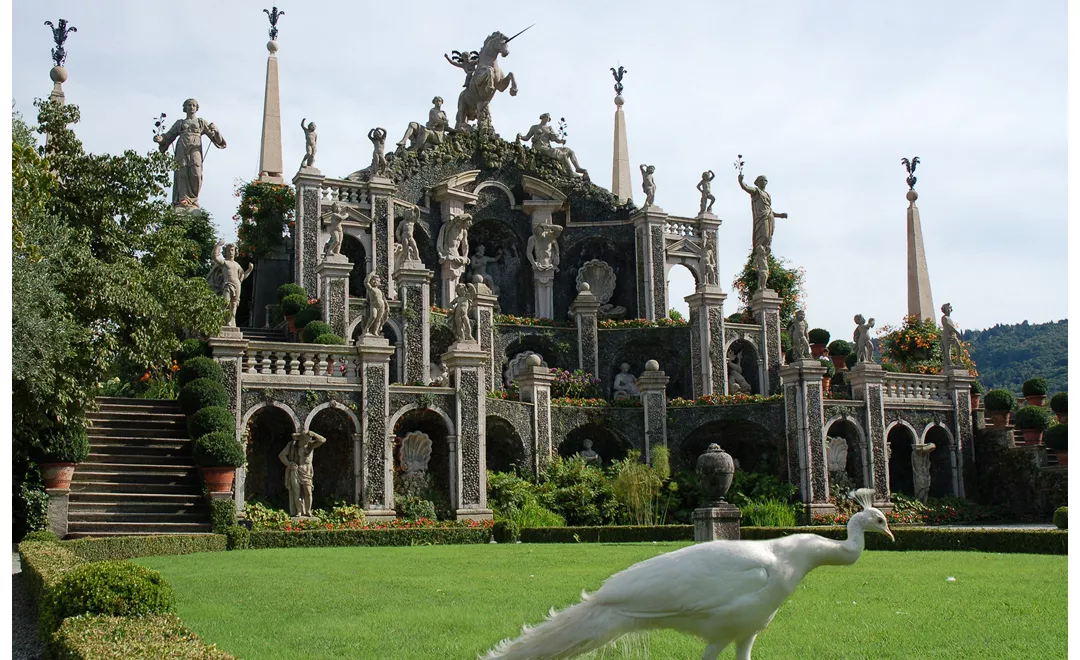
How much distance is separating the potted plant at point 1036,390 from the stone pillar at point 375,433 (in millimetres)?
19922

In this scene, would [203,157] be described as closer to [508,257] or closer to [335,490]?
[508,257]

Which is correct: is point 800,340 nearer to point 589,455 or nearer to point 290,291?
point 589,455

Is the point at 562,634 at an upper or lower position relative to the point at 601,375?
lower

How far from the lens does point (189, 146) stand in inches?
1489

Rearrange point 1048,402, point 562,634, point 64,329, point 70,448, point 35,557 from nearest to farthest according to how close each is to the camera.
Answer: point 562,634, point 35,557, point 64,329, point 70,448, point 1048,402

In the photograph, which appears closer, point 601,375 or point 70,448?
point 70,448

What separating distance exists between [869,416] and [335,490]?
15.1 metres

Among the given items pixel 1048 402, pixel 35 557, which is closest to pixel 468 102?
pixel 1048 402

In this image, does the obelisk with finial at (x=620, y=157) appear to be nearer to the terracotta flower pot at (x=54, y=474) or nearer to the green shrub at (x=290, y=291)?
the green shrub at (x=290, y=291)

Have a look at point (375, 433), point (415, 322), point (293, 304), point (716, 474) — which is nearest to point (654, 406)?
point (415, 322)

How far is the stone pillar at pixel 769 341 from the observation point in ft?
121

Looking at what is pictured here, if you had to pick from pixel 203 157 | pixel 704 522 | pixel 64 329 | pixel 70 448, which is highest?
pixel 203 157

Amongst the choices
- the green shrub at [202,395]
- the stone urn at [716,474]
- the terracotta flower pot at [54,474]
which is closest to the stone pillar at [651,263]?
the stone urn at [716,474]

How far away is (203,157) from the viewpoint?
3816cm
